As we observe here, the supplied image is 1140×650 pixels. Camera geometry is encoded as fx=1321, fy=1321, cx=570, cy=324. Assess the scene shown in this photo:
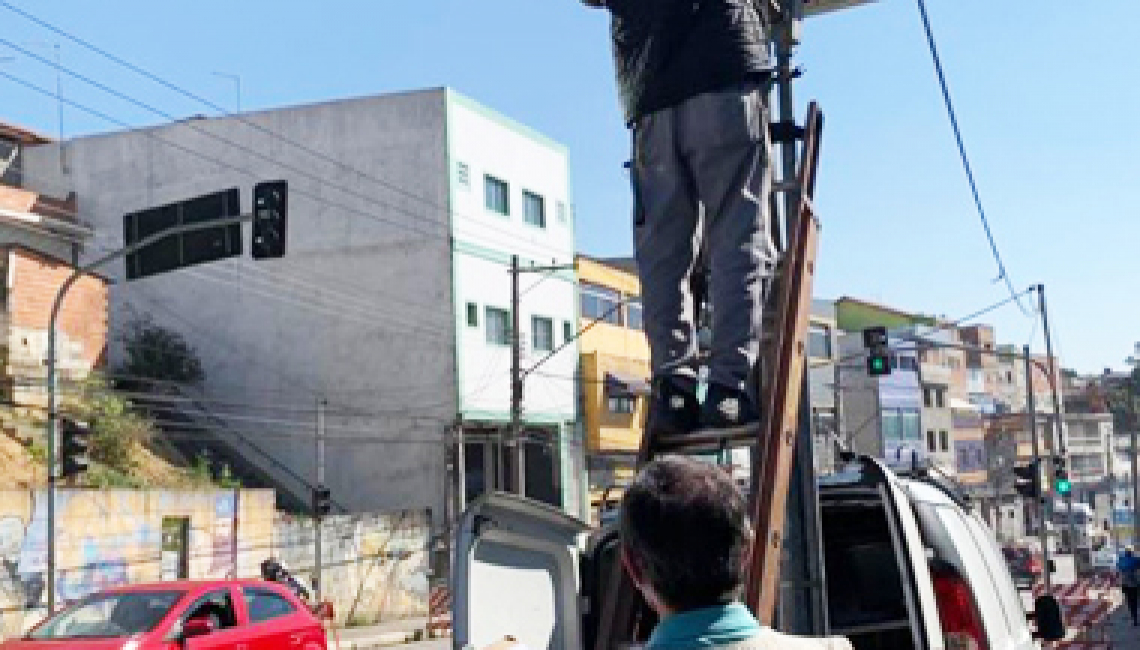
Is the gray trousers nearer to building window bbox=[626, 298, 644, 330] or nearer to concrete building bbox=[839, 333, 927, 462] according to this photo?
building window bbox=[626, 298, 644, 330]

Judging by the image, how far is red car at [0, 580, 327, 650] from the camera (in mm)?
13086

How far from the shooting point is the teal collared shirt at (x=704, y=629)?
2109mm

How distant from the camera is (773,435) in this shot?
337cm

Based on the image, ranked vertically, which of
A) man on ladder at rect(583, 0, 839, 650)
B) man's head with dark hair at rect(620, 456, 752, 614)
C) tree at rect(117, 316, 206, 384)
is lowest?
man's head with dark hair at rect(620, 456, 752, 614)

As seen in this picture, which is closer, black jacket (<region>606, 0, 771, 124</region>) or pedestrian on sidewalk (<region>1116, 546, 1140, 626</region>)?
black jacket (<region>606, 0, 771, 124</region>)

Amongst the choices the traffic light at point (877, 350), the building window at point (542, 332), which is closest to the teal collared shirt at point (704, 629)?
the traffic light at point (877, 350)

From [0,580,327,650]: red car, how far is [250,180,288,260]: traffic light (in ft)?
19.7

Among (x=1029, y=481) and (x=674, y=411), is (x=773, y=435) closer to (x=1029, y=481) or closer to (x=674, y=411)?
(x=674, y=411)

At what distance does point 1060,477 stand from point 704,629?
34.0m

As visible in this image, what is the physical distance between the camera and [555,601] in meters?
4.02

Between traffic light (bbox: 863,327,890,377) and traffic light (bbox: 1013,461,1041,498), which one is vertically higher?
traffic light (bbox: 863,327,890,377)

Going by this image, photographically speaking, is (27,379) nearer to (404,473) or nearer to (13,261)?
(13,261)

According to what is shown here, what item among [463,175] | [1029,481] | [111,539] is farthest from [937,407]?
[111,539]

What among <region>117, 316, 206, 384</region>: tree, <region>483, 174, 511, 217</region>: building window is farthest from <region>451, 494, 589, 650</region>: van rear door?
<region>483, 174, 511, 217</region>: building window
